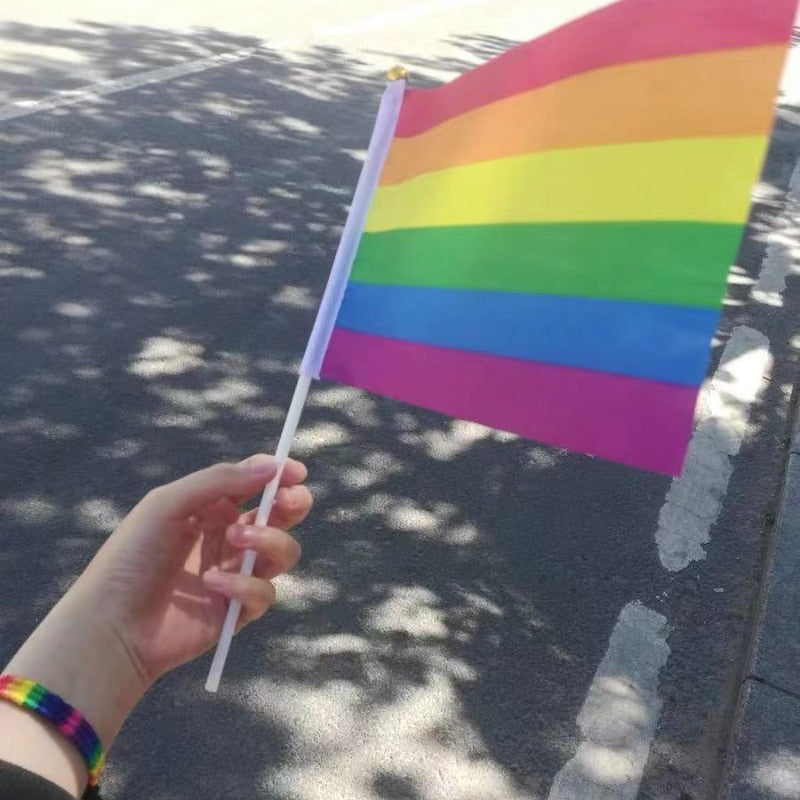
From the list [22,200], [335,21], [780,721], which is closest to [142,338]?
[22,200]

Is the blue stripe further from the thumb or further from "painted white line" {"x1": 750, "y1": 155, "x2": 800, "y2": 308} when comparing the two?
"painted white line" {"x1": 750, "y1": 155, "x2": 800, "y2": 308}

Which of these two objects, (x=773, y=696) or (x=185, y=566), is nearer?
(x=185, y=566)

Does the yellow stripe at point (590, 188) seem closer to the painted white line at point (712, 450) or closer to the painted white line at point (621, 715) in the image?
the painted white line at point (621, 715)

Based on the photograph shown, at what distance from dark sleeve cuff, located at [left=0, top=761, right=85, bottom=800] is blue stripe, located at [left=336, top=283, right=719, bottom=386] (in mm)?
826

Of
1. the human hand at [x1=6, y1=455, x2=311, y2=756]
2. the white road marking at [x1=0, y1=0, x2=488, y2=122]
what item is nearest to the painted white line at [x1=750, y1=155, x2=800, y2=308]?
the white road marking at [x1=0, y1=0, x2=488, y2=122]

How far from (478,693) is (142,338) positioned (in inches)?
101

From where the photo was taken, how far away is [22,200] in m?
6.17

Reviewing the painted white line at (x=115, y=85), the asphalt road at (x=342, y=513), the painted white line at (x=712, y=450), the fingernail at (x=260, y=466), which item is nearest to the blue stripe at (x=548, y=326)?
the fingernail at (x=260, y=466)

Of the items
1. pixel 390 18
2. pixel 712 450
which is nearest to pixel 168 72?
pixel 390 18

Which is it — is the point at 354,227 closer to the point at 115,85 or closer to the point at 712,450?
the point at 712,450

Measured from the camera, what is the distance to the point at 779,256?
7.02 m

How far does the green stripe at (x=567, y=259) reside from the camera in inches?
59.2

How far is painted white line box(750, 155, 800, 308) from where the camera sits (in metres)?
6.39

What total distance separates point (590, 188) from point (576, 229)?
0.06 meters
